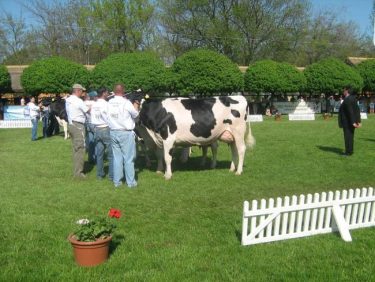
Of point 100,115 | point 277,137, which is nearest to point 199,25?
point 277,137

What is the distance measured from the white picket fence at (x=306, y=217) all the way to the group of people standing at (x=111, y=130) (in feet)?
12.5

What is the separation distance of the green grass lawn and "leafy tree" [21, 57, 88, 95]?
18.0 metres

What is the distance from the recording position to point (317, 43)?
57.0m

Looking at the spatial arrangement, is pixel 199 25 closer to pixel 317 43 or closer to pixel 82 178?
pixel 317 43

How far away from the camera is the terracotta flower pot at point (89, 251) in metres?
5.01

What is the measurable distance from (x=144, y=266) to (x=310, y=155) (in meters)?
9.60

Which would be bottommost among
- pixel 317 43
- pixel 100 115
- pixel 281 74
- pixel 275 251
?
pixel 275 251

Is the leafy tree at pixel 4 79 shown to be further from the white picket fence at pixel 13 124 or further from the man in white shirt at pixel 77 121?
the man in white shirt at pixel 77 121

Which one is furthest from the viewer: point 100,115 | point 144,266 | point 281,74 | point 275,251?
point 281,74

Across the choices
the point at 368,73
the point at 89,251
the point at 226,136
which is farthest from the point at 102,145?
the point at 368,73

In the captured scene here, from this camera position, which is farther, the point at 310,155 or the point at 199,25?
the point at 199,25

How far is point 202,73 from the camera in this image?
33.0 m

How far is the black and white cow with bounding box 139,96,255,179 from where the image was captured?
33.3 feet

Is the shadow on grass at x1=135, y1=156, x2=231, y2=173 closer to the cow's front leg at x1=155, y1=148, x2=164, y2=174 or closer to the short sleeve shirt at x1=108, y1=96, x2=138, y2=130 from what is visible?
the cow's front leg at x1=155, y1=148, x2=164, y2=174
